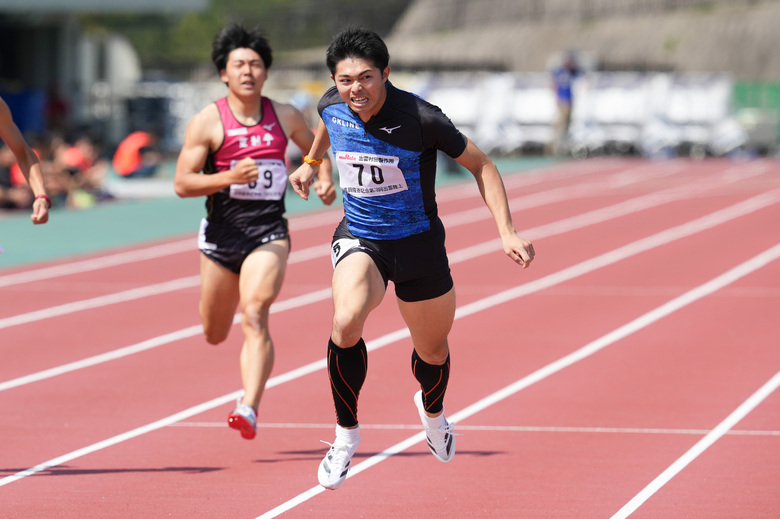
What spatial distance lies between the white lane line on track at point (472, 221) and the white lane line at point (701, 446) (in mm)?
6388

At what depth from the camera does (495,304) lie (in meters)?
12.4

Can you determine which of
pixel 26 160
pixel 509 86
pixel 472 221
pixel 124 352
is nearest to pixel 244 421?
pixel 26 160

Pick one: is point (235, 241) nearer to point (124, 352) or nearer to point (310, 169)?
point (310, 169)

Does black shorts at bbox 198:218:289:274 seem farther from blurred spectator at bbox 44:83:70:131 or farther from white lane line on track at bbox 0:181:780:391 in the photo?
blurred spectator at bbox 44:83:70:131

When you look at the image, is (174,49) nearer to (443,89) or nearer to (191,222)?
(443,89)

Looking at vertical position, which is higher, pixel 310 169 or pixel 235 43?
pixel 235 43

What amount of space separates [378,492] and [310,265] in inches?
368

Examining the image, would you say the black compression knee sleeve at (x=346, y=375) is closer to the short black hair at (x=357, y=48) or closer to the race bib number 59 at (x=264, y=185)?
the short black hair at (x=357, y=48)

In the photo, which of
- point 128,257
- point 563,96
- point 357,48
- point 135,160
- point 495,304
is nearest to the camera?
point 357,48

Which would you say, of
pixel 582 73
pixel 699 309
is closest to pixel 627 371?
pixel 699 309

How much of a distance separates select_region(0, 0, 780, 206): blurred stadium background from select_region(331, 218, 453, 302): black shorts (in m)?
15.1

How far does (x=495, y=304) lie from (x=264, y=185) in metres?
5.56

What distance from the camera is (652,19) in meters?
51.7

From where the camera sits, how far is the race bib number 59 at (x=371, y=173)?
561 centimetres
